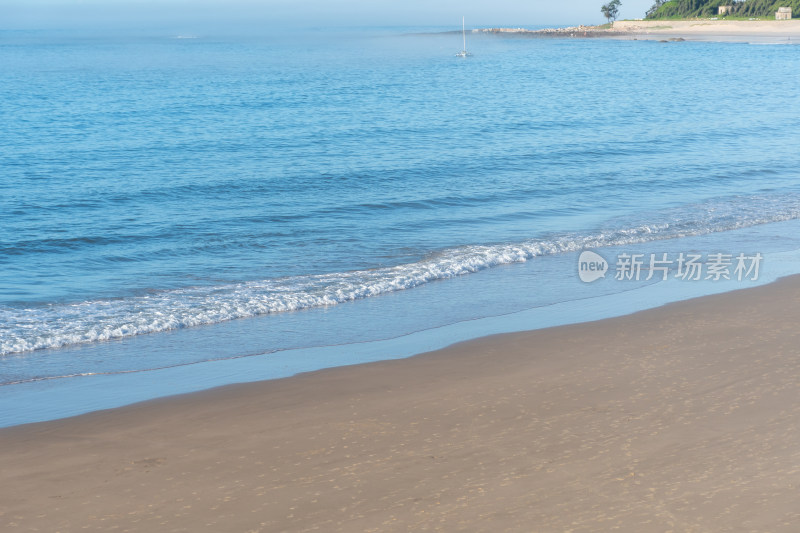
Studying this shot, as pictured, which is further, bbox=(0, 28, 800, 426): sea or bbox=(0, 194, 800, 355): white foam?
bbox=(0, 194, 800, 355): white foam

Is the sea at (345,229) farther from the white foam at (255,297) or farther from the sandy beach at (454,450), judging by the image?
the sandy beach at (454,450)

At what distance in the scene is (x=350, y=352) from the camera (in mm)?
8242

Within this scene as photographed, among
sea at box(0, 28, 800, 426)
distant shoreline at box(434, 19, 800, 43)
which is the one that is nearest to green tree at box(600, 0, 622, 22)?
distant shoreline at box(434, 19, 800, 43)

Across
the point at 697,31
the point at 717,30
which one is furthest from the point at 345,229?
the point at 697,31

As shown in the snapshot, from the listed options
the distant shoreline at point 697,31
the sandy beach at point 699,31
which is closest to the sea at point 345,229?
the sandy beach at point 699,31

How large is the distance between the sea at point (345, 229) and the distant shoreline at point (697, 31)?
7959cm

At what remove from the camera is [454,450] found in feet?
19.0

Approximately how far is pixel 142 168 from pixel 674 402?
55.8 feet

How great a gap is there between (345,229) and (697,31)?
12226 cm

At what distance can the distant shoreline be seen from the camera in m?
104

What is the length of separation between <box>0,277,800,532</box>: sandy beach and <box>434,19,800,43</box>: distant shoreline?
317 feet

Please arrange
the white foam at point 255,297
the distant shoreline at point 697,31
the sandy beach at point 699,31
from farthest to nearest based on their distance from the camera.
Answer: the distant shoreline at point 697,31, the sandy beach at point 699,31, the white foam at point 255,297

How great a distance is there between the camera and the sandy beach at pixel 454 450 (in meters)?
4.96

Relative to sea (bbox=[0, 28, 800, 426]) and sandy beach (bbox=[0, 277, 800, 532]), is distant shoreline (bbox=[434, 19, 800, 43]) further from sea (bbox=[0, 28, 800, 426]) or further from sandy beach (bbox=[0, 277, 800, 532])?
sandy beach (bbox=[0, 277, 800, 532])
